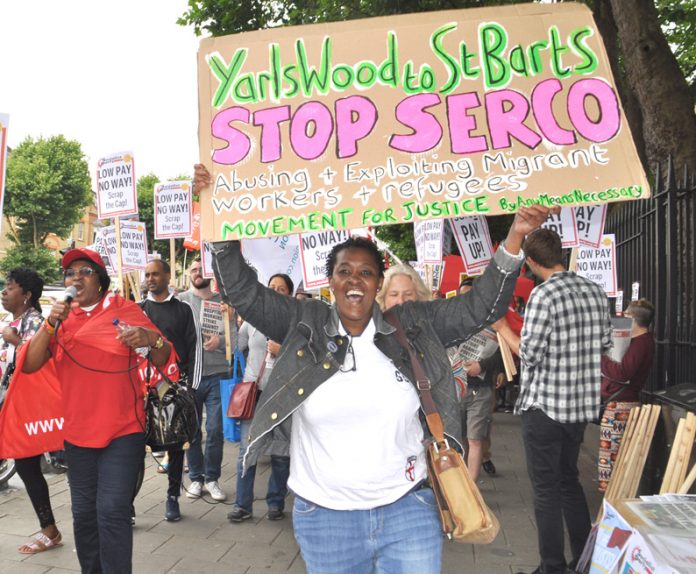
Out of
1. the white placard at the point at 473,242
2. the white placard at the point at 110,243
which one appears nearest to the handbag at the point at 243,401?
the white placard at the point at 473,242

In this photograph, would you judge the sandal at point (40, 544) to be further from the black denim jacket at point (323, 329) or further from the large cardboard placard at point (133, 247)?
the large cardboard placard at point (133, 247)

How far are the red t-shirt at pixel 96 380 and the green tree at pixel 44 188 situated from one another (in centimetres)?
4187

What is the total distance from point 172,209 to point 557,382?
22.6ft

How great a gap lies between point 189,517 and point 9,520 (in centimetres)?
151

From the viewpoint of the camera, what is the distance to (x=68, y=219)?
1763 inches

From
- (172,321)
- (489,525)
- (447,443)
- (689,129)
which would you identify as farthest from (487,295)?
(689,129)

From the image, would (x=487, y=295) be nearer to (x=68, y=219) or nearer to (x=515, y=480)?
(x=515, y=480)

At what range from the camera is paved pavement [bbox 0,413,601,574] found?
15.1 feet

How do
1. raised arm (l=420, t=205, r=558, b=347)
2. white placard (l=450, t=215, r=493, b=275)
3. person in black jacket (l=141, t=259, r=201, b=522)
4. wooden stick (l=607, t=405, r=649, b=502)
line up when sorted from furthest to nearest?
white placard (l=450, t=215, r=493, b=275), person in black jacket (l=141, t=259, r=201, b=522), wooden stick (l=607, t=405, r=649, b=502), raised arm (l=420, t=205, r=558, b=347)

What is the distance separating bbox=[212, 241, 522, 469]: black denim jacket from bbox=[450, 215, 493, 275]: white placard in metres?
4.62

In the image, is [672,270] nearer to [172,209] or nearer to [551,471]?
[551,471]

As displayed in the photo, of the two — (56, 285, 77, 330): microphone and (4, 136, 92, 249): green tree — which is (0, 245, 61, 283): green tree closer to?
(4, 136, 92, 249): green tree

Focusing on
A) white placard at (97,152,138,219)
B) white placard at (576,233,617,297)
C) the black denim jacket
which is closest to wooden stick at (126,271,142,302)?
white placard at (97,152,138,219)

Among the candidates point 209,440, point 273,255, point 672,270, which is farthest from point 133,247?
point 672,270
